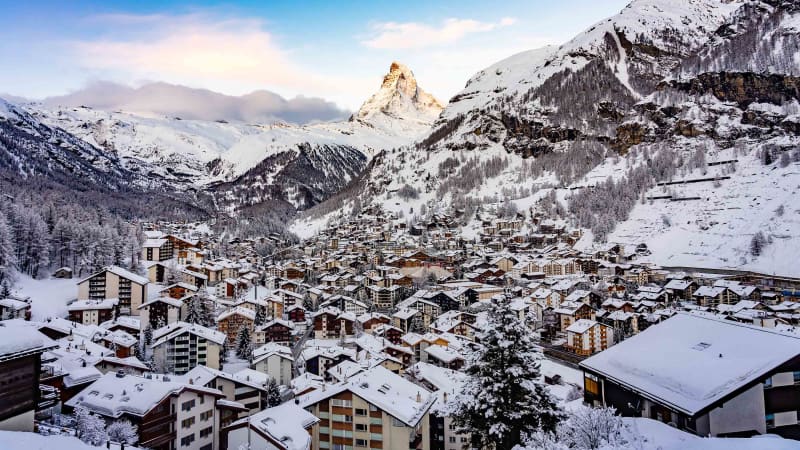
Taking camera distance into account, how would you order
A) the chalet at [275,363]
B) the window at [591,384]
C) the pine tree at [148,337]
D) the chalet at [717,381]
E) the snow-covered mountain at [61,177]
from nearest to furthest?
1. the chalet at [717,381]
2. the window at [591,384]
3. the chalet at [275,363]
4. the pine tree at [148,337]
5. the snow-covered mountain at [61,177]

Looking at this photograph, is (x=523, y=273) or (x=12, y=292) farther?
(x=523, y=273)

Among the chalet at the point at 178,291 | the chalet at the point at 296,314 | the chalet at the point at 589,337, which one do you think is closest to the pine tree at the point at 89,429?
the chalet at the point at 589,337

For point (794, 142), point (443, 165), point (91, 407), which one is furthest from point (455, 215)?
point (91, 407)

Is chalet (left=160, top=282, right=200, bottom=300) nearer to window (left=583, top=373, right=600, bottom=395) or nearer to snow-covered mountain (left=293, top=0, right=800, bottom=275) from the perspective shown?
window (left=583, top=373, right=600, bottom=395)

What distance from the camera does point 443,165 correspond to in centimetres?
14638

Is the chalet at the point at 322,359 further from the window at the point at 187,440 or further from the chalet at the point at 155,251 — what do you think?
the chalet at the point at 155,251

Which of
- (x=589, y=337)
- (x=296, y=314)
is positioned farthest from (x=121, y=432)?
(x=296, y=314)

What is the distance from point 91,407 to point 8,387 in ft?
36.3

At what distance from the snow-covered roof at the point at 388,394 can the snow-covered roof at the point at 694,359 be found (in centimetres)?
995

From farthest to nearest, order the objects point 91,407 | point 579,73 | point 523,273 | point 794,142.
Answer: point 579,73 < point 794,142 < point 523,273 < point 91,407

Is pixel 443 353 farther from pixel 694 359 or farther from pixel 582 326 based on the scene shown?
pixel 694 359

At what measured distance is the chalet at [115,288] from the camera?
44531 millimetres

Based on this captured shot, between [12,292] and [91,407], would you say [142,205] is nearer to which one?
[12,292]

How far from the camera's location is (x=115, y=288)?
1766 inches
